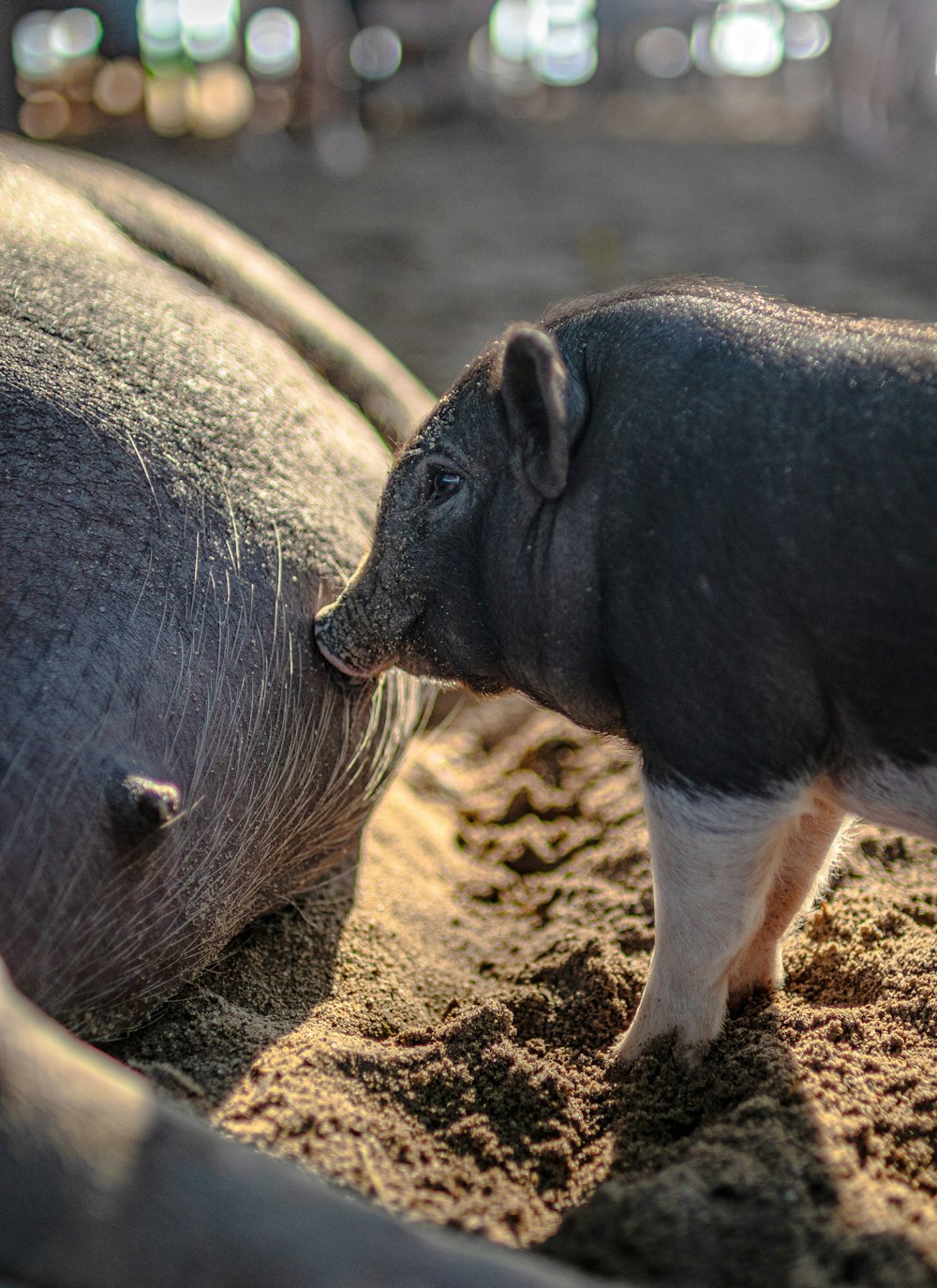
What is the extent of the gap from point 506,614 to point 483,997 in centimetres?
84

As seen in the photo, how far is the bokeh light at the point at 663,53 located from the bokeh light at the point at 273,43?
6270mm

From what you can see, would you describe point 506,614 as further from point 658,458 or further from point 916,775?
point 916,775

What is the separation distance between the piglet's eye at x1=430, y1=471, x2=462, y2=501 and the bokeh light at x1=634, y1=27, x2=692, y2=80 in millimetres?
20176

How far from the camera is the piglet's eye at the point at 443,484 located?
258cm

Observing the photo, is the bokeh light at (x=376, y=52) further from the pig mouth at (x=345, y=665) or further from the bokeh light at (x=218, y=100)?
the pig mouth at (x=345, y=665)

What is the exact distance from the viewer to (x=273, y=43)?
57.0 ft

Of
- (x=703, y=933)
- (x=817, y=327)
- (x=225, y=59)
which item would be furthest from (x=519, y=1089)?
(x=225, y=59)

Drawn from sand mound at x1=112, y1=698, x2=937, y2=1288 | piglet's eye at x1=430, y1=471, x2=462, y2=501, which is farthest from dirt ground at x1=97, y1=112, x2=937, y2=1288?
piglet's eye at x1=430, y1=471, x2=462, y2=501

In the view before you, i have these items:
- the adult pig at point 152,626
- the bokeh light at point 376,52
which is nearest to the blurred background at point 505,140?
the bokeh light at point 376,52

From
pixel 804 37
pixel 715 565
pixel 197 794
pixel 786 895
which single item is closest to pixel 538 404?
pixel 715 565

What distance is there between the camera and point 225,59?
16.3 metres

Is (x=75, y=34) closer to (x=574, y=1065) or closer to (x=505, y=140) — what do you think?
(x=505, y=140)

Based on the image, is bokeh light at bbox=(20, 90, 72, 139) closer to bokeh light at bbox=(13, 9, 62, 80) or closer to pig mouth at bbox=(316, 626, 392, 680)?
bokeh light at bbox=(13, 9, 62, 80)

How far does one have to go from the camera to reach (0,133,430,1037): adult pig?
219 centimetres
